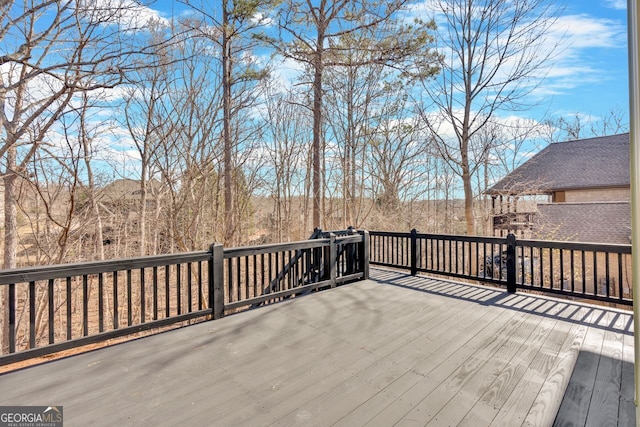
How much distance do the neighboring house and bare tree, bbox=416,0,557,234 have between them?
3401mm

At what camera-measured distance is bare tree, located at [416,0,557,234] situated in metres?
7.98

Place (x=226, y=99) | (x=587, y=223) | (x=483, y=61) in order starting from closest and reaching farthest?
1. (x=226, y=99)
2. (x=483, y=61)
3. (x=587, y=223)

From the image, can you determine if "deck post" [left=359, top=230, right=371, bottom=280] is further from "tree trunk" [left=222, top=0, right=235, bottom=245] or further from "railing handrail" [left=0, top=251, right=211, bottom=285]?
"tree trunk" [left=222, top=0, right=235, bottom=245]

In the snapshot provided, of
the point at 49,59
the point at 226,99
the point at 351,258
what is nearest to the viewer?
the point at 49,59

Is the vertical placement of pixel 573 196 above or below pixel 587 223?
above

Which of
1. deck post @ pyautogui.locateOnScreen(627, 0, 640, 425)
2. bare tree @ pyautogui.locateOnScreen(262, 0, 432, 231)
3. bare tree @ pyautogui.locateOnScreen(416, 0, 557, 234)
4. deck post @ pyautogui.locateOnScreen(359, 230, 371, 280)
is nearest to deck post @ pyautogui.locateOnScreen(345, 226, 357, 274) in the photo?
deck post @ pyautogui.locateOnScreen(359, 230, 371, 280)

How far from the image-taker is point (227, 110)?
7301mm

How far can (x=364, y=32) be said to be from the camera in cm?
778

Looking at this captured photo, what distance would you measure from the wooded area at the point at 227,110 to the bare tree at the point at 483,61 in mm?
37

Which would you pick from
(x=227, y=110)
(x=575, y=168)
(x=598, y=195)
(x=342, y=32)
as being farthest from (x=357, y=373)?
(x=575, y=168)

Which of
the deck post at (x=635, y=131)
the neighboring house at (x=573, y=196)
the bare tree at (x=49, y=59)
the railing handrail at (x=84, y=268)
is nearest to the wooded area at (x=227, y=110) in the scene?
the bare tree at (x=49, y=59)

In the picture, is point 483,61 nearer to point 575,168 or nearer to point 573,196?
point 573,196

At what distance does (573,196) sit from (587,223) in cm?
223

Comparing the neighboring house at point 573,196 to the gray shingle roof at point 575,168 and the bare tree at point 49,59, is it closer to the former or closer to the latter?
the gray shingle roof at point 575,168
